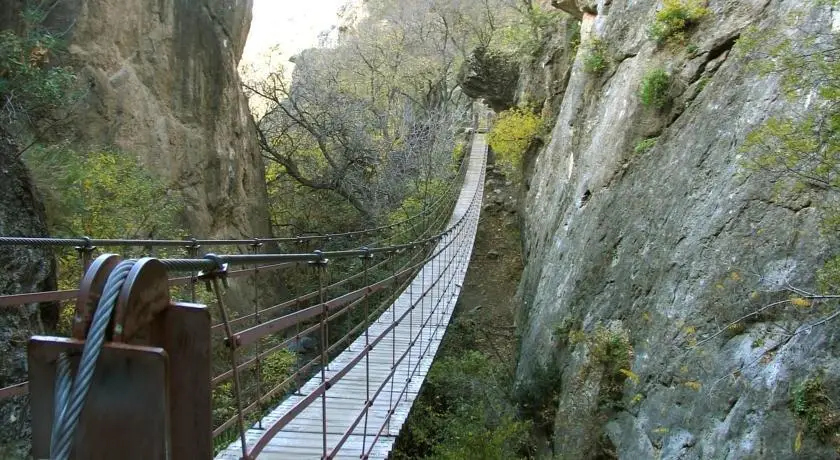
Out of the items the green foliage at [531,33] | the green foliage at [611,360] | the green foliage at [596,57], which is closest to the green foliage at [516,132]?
the green foliage at [531,33]

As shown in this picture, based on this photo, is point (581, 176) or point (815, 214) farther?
point (581, 176)

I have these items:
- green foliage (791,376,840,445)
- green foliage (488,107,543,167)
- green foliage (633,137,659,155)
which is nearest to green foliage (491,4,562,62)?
green foliage (488,107,543,167)

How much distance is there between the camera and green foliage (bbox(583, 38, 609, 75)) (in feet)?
25.7

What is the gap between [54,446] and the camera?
0.59m

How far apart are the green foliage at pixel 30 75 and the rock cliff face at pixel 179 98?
58 centimetres

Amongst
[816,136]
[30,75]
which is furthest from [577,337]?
[30,75]

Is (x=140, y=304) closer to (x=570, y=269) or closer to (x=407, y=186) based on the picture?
(x=570, y=269)

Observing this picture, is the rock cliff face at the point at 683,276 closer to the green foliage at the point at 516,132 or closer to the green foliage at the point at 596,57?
the green foliage at the point at 596,57

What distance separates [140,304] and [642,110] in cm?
610

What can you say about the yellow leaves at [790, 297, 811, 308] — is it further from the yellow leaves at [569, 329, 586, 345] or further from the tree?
the tree

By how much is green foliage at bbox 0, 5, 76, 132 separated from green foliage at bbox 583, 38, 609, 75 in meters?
6.11

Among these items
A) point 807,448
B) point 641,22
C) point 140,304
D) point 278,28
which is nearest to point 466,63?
point 641,22

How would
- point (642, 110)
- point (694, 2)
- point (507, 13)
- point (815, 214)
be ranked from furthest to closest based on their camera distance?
point (507, 13) → point (642, 110) → point (694, 2) → point (815, 214)

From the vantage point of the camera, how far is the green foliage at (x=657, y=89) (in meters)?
5.64
